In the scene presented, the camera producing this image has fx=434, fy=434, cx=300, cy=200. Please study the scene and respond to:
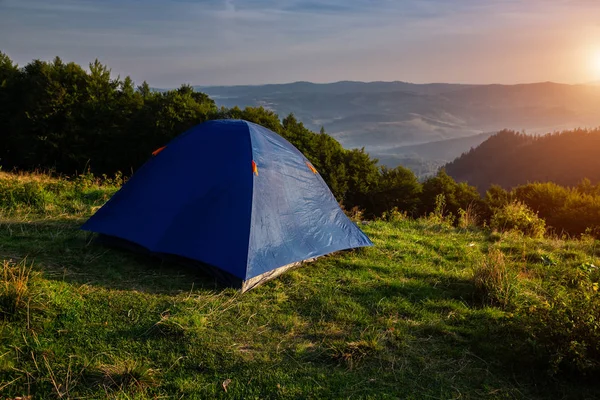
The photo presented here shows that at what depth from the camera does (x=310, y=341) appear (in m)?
4.26

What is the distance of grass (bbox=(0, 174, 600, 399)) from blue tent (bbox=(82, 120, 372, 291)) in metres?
0.33

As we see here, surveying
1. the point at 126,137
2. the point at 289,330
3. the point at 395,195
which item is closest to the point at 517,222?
the point at 289,330

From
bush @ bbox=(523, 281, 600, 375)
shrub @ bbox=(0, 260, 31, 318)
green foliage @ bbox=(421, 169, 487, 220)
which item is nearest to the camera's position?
bush @ bbox=(523, 281, 600, 375)

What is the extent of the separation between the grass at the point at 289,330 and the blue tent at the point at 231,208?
33 cm

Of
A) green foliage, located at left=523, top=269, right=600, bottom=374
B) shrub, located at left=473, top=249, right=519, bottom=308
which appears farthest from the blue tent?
green foliage, located at left=523, top=269, right=600, bottom=374

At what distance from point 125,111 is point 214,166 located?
24185 millimetres

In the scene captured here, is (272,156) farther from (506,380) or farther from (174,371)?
(506,380)

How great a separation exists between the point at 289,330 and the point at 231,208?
183cm

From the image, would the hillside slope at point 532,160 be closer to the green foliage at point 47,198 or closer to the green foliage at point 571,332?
the green foliage at point 47,198

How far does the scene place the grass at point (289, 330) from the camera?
3545mm

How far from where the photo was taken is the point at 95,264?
5680 mm

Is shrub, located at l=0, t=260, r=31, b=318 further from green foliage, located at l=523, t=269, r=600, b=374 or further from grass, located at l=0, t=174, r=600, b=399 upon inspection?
green foliage, located at l=523, t=269, r=600, b=374

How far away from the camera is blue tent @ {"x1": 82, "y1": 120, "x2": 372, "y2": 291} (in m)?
5.40

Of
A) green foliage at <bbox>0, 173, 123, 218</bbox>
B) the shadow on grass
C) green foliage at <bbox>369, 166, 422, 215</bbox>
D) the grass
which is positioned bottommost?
green foliage at <bbox>369, 166, 422, 215</bbox>
